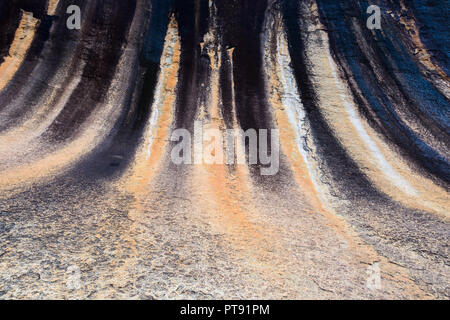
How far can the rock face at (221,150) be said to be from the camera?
3.57 m

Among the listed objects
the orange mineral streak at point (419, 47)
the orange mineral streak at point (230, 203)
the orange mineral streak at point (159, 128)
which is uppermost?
the orange mineral streak at point (419, 47)

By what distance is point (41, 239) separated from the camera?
12.3 ft

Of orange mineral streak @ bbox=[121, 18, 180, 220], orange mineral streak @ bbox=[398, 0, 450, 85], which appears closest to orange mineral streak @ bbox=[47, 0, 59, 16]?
orange mineral streak @ bbox=[121, 18, 180, 220]

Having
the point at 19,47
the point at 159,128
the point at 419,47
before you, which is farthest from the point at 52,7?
the point at 419,47

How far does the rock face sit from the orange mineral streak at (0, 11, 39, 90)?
0.05 meters

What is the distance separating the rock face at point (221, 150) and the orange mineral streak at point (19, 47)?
0.18ft

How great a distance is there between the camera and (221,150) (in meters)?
7.57

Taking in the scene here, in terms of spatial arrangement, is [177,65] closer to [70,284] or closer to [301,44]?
[301,44]

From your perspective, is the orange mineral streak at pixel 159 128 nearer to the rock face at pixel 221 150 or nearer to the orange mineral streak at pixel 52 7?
the rock face at pixel 221 150

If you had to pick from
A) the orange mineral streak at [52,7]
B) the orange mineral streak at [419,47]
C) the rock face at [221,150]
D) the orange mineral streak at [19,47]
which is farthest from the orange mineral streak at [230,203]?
the orange mineral streak at [419,47]

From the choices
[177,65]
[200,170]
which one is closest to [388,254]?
[200,170]

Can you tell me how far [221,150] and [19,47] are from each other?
24.7 ft

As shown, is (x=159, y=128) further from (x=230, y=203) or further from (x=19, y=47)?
(x=19, y=47)

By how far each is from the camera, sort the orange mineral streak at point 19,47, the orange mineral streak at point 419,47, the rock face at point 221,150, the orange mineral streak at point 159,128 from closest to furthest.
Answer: the rock face at point 221,150 < the orange mineral streak at point 159,128 < the orange mineral streak at point 19,47 < the orange mineral streak at point 419,47
